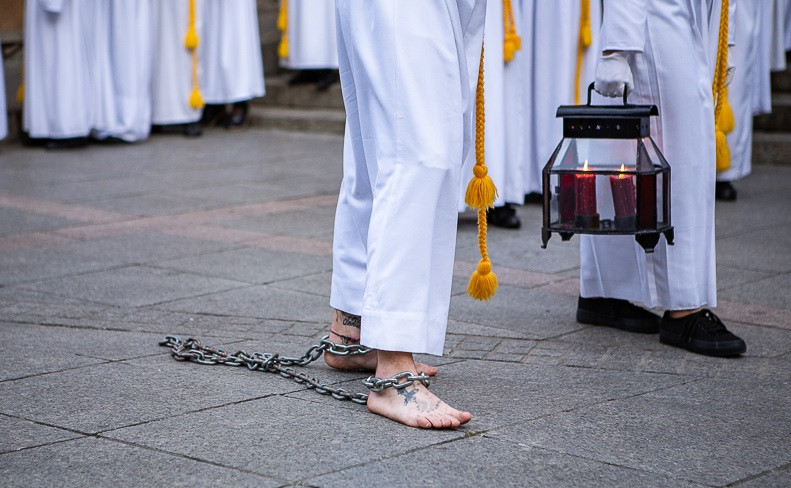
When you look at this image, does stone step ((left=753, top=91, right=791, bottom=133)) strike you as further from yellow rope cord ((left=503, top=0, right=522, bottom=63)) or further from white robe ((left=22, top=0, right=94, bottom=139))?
white robe ((left=22, top=0, right=94, bottom=139))

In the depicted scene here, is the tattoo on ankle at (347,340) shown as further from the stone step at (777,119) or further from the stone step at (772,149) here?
the stone step at (777,119)

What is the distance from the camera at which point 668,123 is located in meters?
4.05

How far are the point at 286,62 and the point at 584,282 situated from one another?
829 centimetres

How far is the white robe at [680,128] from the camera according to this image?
3.96m

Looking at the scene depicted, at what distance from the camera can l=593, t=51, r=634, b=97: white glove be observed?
3881mm

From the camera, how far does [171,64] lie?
11266mm

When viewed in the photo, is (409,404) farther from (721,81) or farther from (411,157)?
(721,81)

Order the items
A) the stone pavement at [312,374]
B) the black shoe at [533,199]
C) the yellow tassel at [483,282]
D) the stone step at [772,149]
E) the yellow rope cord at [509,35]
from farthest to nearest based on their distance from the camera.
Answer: the stone step at [772,149]
the black shoe at [533,199]
the yellow rope cord at [509,35]
the yellow tassel at [483,282]
the stone pavement at [312,374]

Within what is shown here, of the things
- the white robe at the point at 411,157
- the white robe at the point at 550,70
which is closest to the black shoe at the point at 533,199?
the white robe at the point at 550,70

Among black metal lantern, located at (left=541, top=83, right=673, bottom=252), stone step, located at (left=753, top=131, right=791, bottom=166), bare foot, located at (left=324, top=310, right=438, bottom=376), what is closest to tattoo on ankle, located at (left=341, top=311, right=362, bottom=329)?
bare foot, located at (left=324, top=310, right=438, bottom=376)

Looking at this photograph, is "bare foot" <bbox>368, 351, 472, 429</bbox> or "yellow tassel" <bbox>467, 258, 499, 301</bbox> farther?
"yellow tassel" <bbox>467, 258, 499, 301</bbox>

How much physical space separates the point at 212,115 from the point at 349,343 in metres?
8.80

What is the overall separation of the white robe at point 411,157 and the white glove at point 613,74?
839 millimetres

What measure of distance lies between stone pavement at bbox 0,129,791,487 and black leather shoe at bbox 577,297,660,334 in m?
0.06
